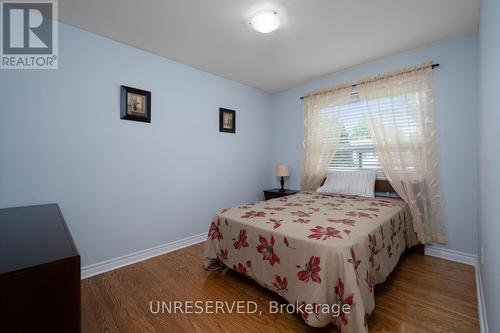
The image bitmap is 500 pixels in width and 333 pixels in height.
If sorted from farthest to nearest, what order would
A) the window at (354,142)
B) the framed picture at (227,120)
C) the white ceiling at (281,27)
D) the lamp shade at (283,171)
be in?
the lamp shade at (283,171) < the framed picture at (227,120) < the window at (354,142) < the white ceiling at (281,27)

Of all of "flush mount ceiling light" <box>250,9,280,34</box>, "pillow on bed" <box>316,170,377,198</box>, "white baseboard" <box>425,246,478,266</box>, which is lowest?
"white baseboard" <box>425,246,478,266</box>

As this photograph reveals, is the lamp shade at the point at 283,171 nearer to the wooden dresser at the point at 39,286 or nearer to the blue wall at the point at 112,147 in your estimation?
the blue wall at the point at 112,147

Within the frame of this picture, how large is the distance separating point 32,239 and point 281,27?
2463mm

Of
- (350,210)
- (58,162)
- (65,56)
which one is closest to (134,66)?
(65,56)

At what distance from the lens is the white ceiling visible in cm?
185

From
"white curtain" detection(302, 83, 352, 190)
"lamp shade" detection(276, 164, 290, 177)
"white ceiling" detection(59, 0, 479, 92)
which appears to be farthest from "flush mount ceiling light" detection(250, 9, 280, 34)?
"lamp shade" detection(276, 164, 290, 177)

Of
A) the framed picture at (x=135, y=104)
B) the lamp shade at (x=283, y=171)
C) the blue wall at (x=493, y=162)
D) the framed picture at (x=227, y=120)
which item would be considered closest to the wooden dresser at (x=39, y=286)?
the framed picture at (x=135, y=104)

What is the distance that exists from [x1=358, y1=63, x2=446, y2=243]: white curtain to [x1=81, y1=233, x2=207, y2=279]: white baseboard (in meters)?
2.70

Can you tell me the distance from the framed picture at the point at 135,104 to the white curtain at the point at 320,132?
2.38 metres

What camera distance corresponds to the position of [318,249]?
1392 mm

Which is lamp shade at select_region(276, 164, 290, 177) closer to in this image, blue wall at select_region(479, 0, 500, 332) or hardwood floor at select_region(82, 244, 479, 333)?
hardwood floor at select_region(82, 244, 479, 333)

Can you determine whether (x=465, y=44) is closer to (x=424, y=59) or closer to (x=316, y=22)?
(x=424, y=59)

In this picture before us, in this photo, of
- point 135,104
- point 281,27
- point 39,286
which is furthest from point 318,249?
point 135,104

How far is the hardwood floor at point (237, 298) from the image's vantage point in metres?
1.49
